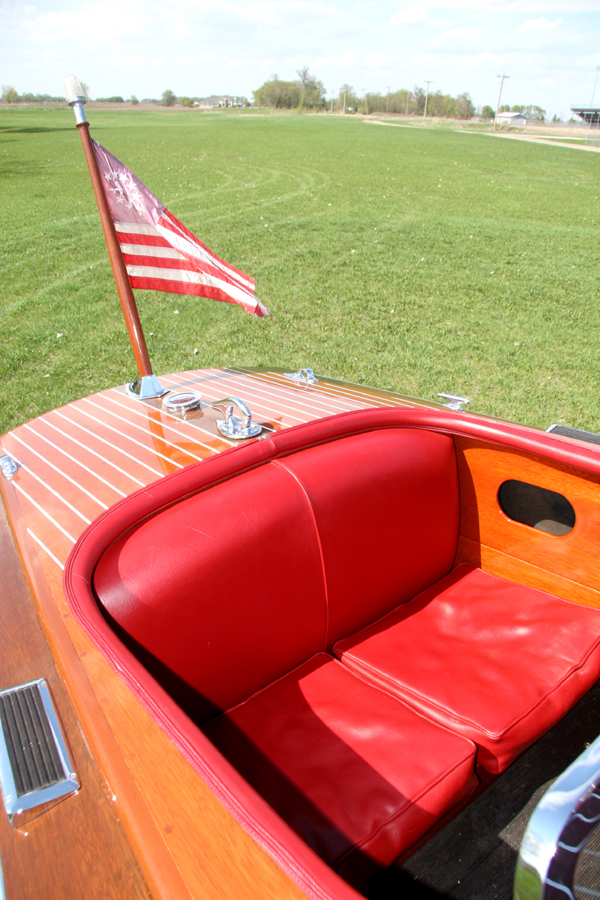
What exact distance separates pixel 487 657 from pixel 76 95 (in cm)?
258

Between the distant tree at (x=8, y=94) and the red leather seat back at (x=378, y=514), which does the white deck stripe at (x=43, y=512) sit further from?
Result: the distant tree at (x=8, y=94)

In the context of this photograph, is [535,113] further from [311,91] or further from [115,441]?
[115,441]

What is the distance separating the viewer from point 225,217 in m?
11.5

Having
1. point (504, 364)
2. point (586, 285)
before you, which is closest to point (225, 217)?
point (586, 285)

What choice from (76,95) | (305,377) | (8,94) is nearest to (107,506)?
(305,377)

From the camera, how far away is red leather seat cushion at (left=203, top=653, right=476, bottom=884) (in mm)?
1396

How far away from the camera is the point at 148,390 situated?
2574 millimetres

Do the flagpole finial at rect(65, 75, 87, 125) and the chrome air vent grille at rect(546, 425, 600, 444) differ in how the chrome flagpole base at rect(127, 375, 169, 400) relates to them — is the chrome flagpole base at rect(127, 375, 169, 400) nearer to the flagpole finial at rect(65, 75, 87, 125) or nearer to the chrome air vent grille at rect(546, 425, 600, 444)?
the flagpole finial at rect(65, 75, 87, 125)

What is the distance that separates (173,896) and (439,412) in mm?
1655

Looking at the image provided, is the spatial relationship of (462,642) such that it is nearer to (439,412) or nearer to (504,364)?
(439,412)

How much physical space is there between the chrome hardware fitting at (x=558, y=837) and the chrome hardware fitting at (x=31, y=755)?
0.82 meters

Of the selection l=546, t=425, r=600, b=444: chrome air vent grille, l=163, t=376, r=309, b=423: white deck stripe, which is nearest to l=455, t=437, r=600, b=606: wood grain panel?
l=546, t=425, r=600, b=444: chrome air vent grille

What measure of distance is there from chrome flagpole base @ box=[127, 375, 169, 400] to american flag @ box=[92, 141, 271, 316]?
0.40 metres

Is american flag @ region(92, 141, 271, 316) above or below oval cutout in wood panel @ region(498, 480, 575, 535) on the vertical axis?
above
